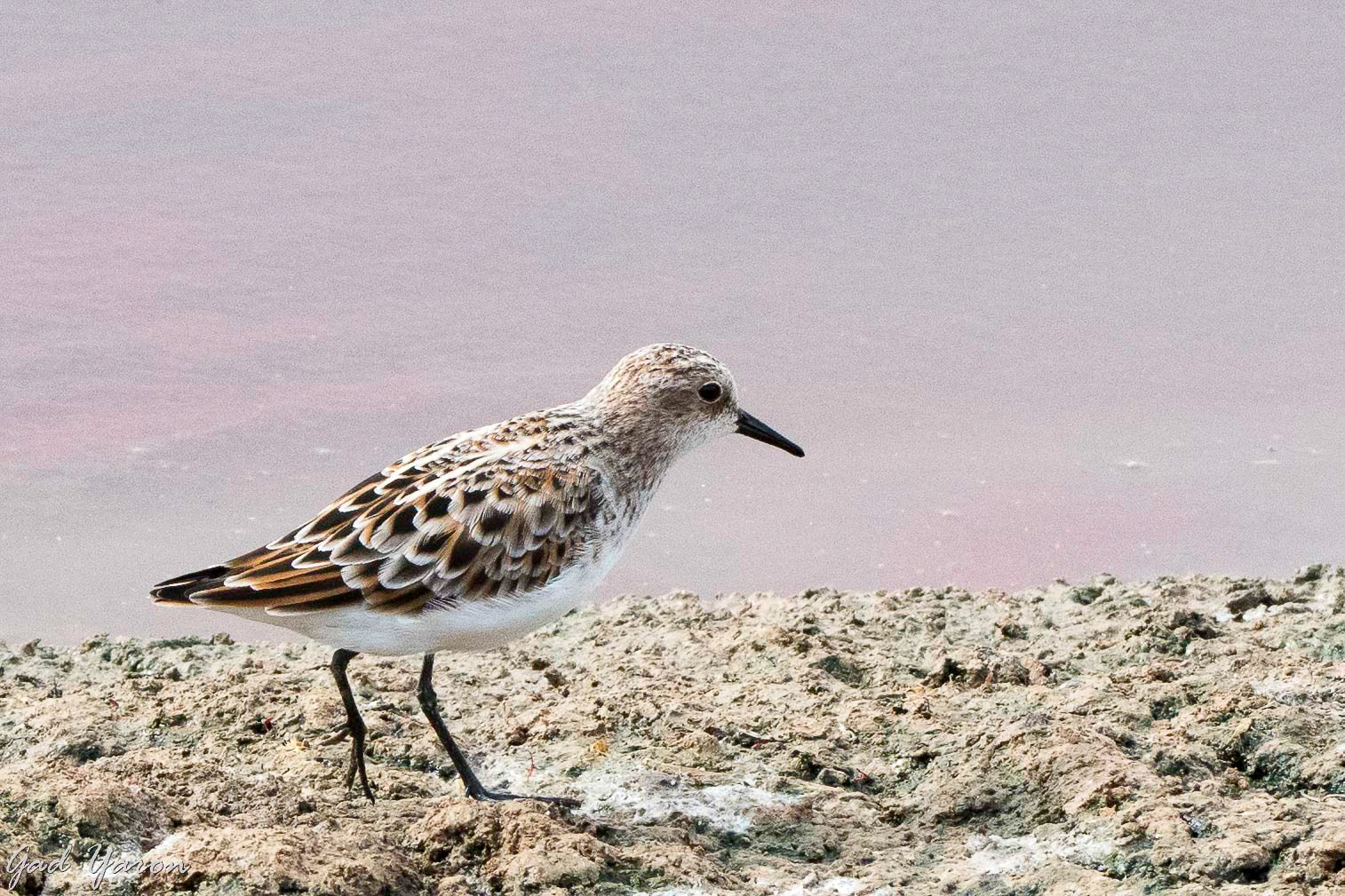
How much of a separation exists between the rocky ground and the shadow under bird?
45 centimetres

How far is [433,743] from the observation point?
620 cm

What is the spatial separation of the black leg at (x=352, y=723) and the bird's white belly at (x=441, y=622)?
0.36 feet

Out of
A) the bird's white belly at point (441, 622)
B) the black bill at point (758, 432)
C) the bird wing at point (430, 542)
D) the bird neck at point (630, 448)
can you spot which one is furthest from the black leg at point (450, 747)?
the black bill at point (758, 432)

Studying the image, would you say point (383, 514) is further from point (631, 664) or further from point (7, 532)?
point (7, 532)


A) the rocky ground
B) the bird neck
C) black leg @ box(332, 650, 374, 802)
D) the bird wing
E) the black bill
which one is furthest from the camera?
the black bill

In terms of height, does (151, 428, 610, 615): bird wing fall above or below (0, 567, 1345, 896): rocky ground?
above

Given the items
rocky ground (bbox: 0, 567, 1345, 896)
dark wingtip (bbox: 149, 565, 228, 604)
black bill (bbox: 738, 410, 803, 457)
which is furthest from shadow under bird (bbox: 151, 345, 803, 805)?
black bill (bbox: 738, 410, 803, 457)

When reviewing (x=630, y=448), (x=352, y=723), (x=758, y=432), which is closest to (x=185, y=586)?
(x=352, y=723)

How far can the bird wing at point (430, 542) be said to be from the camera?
544 centimetres

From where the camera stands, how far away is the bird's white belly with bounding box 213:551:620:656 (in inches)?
215

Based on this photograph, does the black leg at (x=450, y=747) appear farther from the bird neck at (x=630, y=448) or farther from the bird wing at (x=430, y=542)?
the bird neck at (x=630, y=448)

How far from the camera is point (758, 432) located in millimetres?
6566

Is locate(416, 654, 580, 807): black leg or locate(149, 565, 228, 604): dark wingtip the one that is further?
locate(416, 654, 580, 807): black leg

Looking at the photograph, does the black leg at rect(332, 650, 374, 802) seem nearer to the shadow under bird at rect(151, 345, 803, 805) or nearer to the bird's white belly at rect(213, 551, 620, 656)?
the shadow under bird at rect(151, 345, 803, 805)
